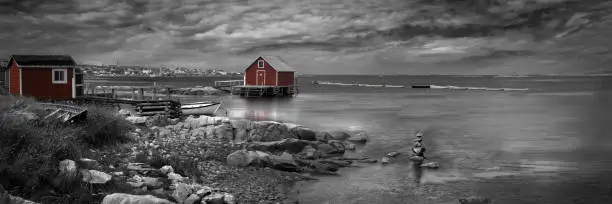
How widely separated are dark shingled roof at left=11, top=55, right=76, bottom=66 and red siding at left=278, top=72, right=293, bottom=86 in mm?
39212

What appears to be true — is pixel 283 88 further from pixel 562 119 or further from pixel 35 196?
pixel 35 196

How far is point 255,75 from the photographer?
217 ft

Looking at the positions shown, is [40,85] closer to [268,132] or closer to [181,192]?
[268,132]

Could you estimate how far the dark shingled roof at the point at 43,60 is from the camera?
26.7 metres

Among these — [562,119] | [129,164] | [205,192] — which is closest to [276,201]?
[205,192]

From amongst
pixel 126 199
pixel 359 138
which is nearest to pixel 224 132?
pixel 359 138

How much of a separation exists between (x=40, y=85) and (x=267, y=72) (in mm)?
39663

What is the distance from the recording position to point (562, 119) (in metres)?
37.2

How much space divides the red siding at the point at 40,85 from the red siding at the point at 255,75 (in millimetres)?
38920

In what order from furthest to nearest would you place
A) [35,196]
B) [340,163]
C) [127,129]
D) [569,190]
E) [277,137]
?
[277,137], [340,163], [127,129], [569,190], [35,196]

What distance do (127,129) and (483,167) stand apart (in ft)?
41.8

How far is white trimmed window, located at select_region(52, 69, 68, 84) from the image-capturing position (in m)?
27.0

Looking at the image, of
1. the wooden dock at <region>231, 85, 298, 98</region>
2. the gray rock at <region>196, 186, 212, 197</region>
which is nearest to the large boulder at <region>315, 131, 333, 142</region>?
the gray rock at <region>196, 186, 212, 197</region>

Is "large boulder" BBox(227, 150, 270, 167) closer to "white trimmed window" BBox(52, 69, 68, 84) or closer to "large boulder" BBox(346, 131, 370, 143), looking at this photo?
"large boulder" BBox(346, 131, 370, 143)
